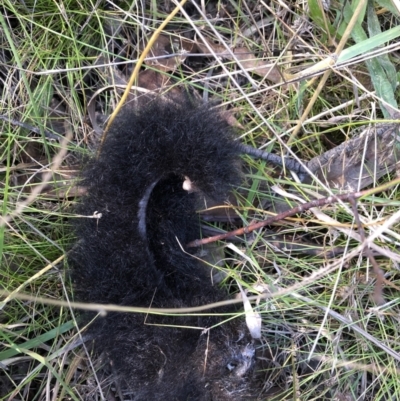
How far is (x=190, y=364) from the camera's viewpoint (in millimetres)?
1488

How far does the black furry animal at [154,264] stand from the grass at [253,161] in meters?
0.12

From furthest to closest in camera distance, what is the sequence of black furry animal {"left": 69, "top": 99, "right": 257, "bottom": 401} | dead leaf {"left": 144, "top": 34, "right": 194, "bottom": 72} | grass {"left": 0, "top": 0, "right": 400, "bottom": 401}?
dead leaf {"left": 144, "top": 34, "right": 194, "bottom": 72}
grass {"left": 0, "top": 0, "right": 400, "bottom": 401}
black furry animal {"left": 69, "top": 99, "right": 257, "bottom": 401}

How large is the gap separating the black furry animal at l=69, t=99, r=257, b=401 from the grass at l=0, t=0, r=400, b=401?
0.12 m

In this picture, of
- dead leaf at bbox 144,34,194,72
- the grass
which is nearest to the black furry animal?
the grass

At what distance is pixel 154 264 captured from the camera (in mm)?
1542

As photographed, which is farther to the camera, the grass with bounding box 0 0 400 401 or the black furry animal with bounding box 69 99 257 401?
the grass with bounding box 0 0 400 401

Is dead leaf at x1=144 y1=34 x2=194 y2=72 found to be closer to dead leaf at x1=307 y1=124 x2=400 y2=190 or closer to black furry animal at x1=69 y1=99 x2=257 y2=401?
black furry animal at x1=69 y1=99 x2=257 y2=401

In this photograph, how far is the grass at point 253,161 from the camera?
159cm

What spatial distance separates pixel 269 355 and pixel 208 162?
0.64m

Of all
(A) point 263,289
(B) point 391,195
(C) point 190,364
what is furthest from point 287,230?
(C) point 190,364

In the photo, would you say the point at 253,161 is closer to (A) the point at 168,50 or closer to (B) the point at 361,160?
(B) the point at 361,160

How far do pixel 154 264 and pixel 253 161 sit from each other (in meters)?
0.45

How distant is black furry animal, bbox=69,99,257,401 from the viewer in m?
1.48

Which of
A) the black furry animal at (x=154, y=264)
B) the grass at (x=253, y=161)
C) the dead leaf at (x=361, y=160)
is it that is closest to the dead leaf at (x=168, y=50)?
the grass at (x=253, y=161)
